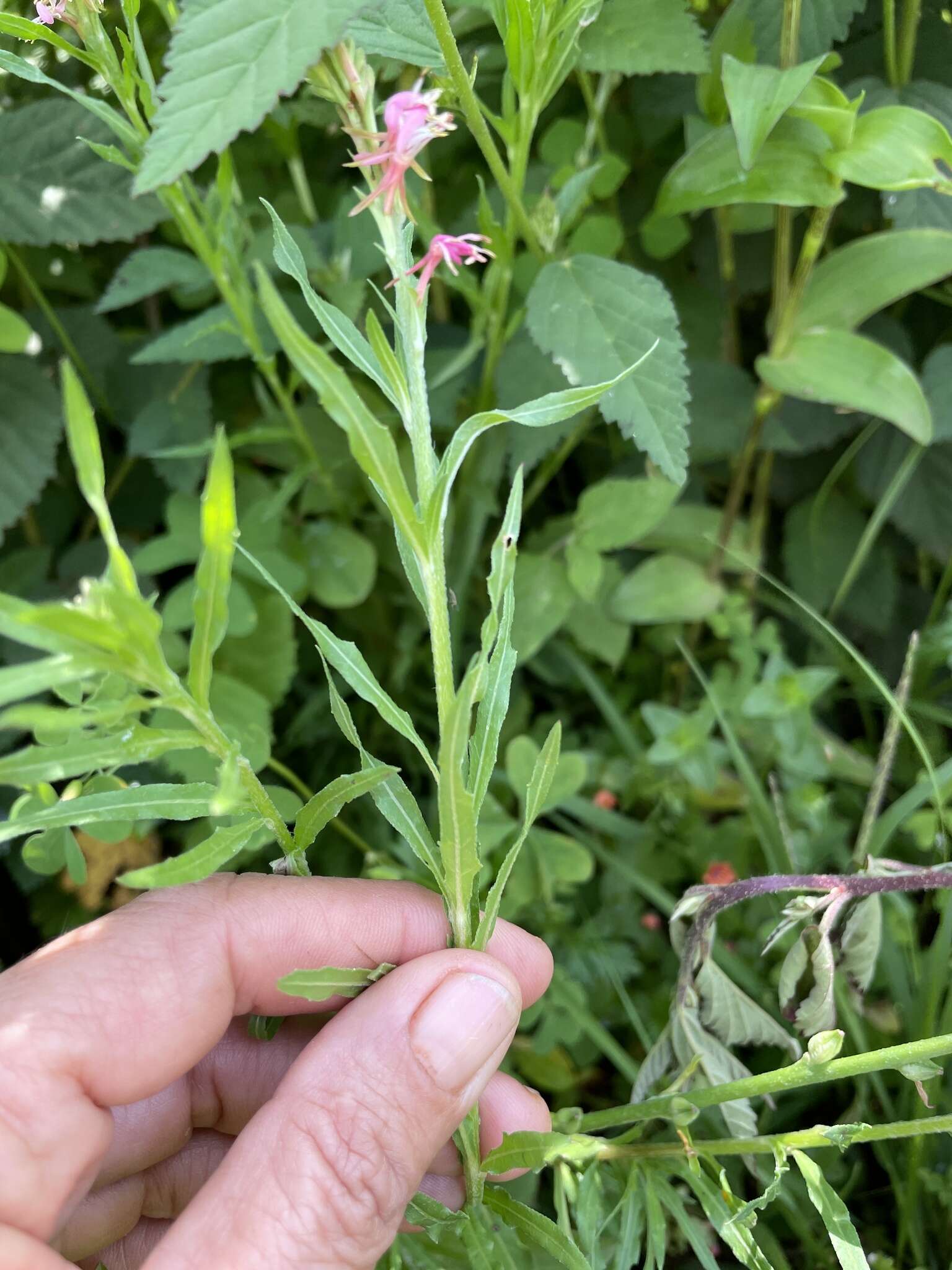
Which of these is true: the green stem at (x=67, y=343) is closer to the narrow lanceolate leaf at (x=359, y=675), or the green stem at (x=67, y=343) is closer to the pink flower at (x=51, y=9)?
the pink flower at (x=51, y=9)

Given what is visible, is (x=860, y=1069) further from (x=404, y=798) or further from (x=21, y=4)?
(x=21, y=4)

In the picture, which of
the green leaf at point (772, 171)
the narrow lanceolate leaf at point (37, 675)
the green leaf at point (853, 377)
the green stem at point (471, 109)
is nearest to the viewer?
the narrow lanceolate leaf at point (37, 675)

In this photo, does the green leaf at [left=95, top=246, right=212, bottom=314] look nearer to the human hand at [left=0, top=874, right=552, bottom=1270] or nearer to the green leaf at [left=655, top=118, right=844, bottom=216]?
the green leaf at [left=655, top=118, right=844, bottom=216]

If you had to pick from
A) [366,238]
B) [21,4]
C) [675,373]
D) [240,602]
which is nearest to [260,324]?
[366,238]

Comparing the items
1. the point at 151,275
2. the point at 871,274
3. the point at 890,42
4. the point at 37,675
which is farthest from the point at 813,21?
the point at 37,675

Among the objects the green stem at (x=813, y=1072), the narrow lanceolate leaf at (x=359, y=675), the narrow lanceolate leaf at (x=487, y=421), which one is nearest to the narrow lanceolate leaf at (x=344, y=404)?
the narrow lanceolate leaf at (x=487, y=421)

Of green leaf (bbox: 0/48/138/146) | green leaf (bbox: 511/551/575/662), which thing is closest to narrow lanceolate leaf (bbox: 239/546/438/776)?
green leaf (bbox: 0/48/138/146)
